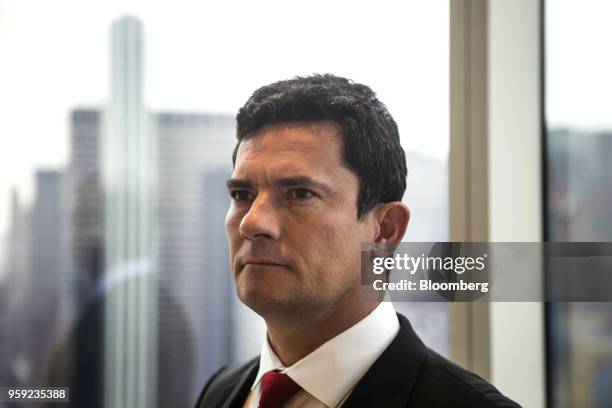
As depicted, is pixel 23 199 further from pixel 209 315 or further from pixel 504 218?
pixel 504 218

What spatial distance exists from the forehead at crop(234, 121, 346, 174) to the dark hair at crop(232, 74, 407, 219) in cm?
1

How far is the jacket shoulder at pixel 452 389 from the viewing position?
1.02 meters

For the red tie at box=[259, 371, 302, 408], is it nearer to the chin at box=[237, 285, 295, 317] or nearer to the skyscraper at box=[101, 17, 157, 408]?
the chin at box=[237, 285, 295, 317]

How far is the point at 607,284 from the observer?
1141 mm

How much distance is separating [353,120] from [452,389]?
488 millimetres

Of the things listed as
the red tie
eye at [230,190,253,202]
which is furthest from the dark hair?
the red tie

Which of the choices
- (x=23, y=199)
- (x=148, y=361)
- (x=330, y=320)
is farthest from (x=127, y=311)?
(x=330, y=320)

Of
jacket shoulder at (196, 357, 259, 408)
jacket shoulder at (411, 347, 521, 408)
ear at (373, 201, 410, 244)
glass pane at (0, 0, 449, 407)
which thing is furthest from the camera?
glass pane at (0, 0, 449, 407)

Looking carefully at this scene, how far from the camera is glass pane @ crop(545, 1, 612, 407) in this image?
1.16m

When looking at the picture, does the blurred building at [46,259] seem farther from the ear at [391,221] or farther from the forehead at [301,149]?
the ear at [391,221]

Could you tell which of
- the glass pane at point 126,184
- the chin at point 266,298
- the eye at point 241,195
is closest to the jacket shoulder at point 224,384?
the glass pane at point 126,184

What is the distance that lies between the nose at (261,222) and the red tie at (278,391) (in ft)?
0.87

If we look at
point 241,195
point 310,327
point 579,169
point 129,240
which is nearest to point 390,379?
point 310,327

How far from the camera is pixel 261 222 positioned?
Answer: 3.47 feet
